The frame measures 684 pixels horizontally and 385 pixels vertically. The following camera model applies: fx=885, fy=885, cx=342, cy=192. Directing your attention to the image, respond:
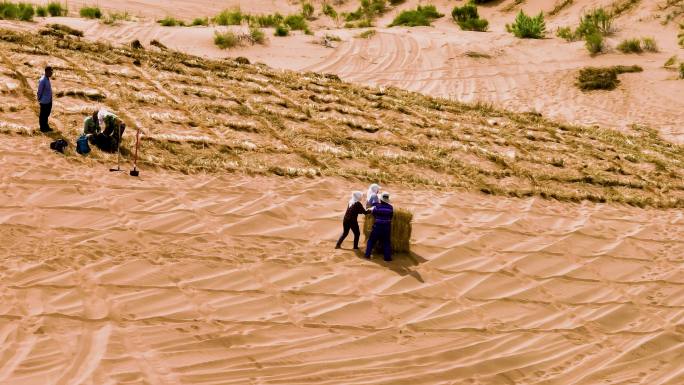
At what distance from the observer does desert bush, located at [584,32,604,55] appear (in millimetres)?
25742

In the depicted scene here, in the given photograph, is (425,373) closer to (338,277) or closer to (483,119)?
(338,277)

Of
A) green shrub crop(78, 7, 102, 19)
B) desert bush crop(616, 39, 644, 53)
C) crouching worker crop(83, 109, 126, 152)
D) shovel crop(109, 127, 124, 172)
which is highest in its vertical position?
green shrub crop(78, 7, 102, 19)

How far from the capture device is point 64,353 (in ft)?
25.3

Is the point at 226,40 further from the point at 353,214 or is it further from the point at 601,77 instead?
the point at 353,214

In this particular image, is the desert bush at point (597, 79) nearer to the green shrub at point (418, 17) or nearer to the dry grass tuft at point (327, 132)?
the dry grass tuft at point (327, 132)

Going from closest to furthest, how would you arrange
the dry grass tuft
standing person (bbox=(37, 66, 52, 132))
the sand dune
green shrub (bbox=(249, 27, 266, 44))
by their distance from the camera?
the sand dune, standing person (bbox=(37, 66, 52, 132)), the dry grass tuft, green shrub (bbox=(249, 27, 266, 44))

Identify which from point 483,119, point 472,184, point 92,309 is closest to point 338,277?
point 92,309

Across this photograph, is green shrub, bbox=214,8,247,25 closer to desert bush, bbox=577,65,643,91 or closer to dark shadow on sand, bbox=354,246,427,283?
desert bush, bbox=577,65,643,91

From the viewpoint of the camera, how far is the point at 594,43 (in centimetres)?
2577

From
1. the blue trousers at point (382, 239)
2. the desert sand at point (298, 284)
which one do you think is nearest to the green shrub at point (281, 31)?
the desert sand at point (298, 284)

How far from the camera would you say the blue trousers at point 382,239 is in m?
10.4

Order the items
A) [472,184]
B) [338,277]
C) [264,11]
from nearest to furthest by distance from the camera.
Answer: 1. [338,277]
2. [472,184]
3. [264,11]

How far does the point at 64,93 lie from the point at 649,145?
1192 centimetres

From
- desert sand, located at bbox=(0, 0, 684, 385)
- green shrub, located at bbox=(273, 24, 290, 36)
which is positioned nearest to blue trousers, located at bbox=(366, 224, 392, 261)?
desert sand, located at bbox=(0, 0, 684, 385)
